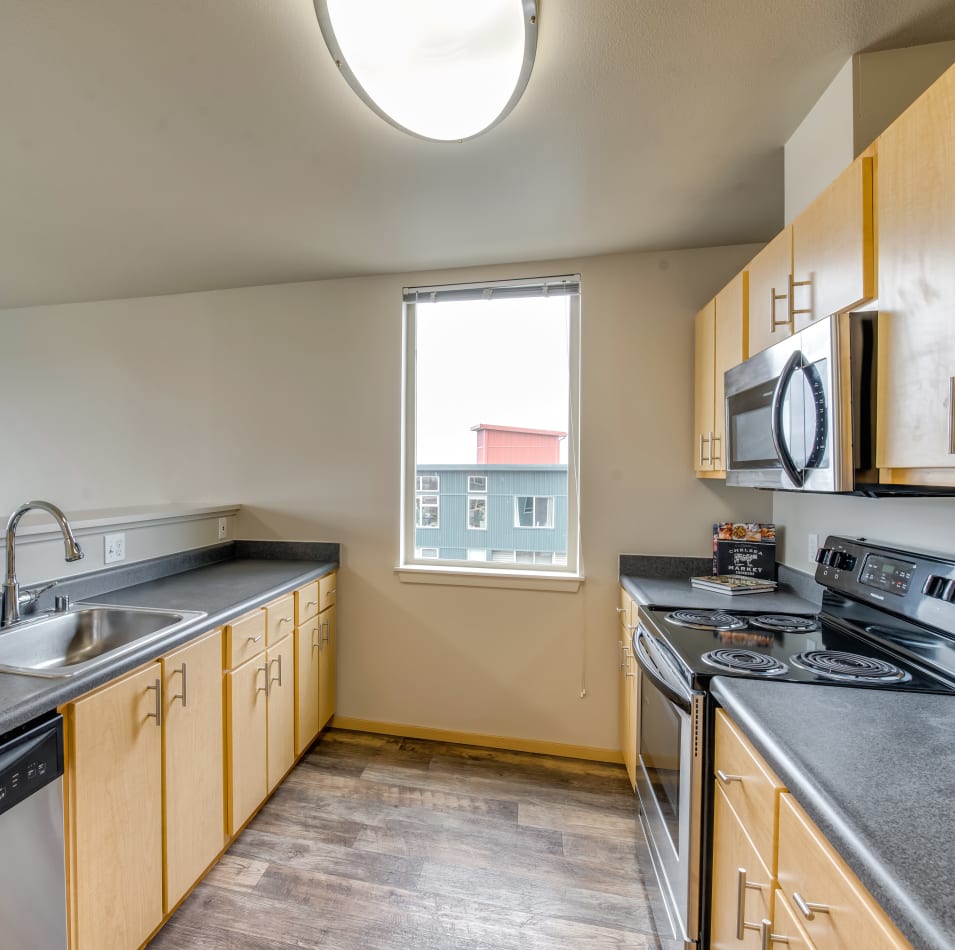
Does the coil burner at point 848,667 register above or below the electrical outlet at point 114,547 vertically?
below

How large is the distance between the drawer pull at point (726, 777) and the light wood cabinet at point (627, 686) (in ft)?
2.35

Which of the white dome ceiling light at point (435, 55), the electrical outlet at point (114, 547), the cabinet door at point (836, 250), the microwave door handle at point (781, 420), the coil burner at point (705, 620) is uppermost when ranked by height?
the white dome ceiling light at point (435, 55)

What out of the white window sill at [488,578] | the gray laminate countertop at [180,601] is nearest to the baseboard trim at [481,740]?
the white window sill at [488,578]

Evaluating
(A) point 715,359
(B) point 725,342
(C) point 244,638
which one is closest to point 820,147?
(B) point 725,342

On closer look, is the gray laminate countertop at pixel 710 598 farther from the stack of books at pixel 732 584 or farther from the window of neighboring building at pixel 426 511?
the window of neighboring building at pixel 426 511

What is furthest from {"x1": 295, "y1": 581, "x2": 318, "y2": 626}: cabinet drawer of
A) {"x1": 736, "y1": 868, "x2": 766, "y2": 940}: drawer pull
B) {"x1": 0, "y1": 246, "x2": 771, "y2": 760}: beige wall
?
{"x1": 736, "y1": 868, "x2": 766, "y2": 940}: drawer pull

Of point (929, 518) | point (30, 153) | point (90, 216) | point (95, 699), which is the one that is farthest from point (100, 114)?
point (929, 518)

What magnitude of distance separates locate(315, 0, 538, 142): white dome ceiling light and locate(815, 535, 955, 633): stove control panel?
5.06ft

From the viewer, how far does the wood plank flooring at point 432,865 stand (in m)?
1.46

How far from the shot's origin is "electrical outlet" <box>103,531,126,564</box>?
6.28ft

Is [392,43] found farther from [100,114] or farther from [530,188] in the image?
[100,114]

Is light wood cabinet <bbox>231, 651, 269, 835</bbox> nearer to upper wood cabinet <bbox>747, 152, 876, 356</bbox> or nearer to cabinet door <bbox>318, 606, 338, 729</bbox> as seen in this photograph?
cabinet door <bbox>318, 606, 338, 729</bbox>

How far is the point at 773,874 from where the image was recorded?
0.85 meters

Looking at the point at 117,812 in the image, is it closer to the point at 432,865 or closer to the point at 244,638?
the point at 244,638
